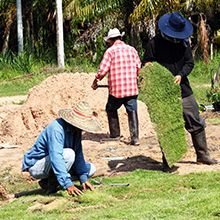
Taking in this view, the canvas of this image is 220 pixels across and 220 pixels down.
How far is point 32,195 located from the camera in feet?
24.7

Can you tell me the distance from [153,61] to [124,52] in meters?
2.22

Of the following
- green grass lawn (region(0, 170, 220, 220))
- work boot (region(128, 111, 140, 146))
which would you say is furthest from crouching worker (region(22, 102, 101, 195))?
work boot (region(128, 111, 140, 146))

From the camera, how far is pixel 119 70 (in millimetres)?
10711

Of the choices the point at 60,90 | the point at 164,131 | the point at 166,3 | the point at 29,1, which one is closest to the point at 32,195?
the point at 164,131

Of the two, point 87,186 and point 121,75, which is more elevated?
point 121,75

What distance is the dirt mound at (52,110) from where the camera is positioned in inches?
475

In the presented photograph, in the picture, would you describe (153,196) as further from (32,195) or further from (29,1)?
(29,1)

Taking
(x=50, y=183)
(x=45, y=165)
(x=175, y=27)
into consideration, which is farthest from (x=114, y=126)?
(x=45, y=165)

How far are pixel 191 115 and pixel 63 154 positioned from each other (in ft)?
7.06

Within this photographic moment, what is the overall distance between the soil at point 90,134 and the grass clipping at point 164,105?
1.19ft

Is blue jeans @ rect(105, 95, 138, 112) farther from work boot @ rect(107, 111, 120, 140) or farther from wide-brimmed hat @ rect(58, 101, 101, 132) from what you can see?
wide-brimmed hat @ rect(58, 101, 101, 132)

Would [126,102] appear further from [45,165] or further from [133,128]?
[45,165]

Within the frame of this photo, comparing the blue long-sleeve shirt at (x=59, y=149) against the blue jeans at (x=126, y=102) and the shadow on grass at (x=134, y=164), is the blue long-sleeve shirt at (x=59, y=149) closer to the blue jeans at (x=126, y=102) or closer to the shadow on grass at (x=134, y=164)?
the shadow on grass at (x=134, y=164)

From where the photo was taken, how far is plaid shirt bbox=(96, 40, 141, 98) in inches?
420
